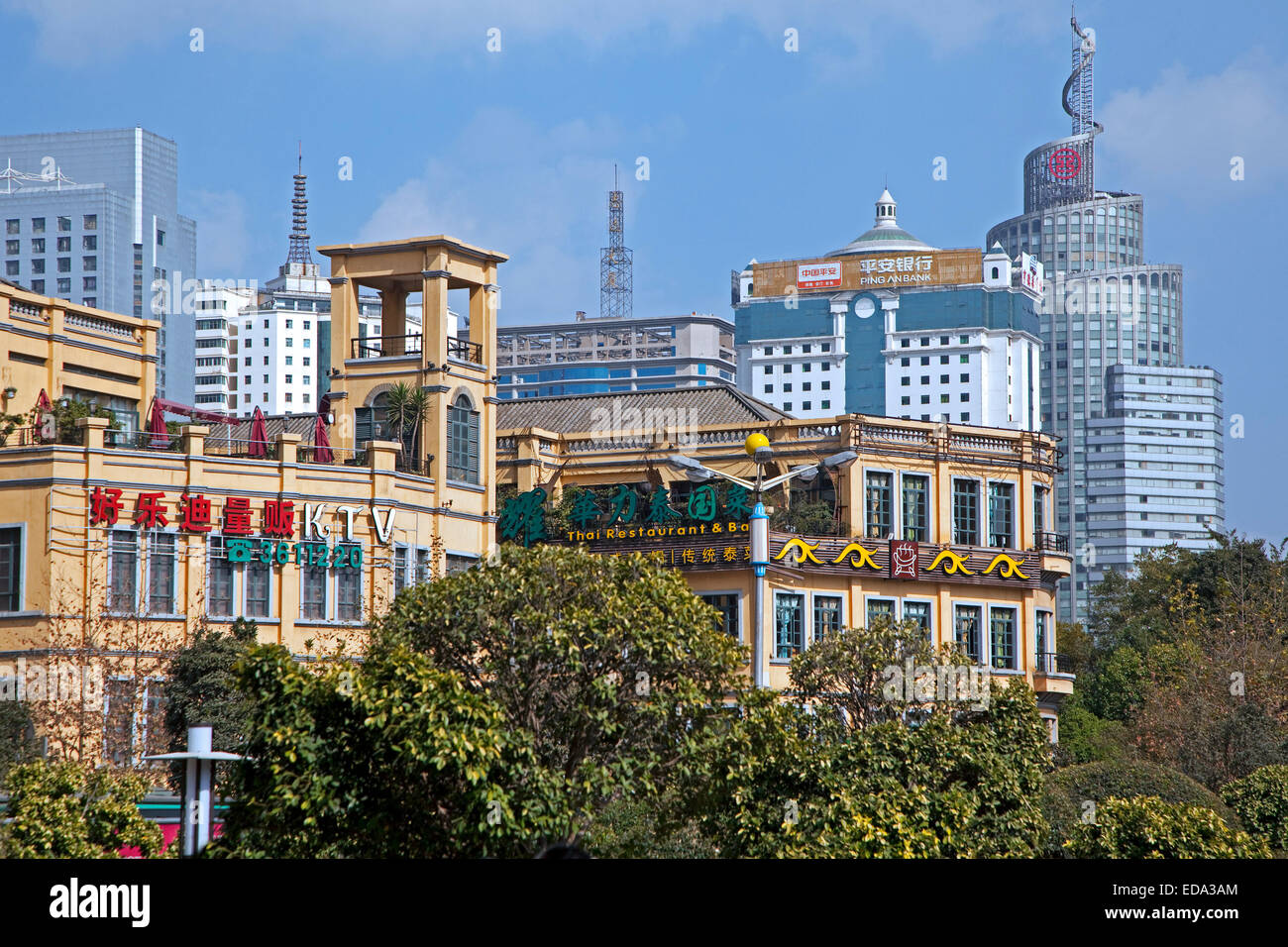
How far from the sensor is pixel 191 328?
6998 inches

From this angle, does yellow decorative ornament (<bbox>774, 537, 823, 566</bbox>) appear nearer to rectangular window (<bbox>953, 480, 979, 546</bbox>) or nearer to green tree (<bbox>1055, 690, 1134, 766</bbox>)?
rectangular window (<bbox>953, 480, 979, 546</bbox>)

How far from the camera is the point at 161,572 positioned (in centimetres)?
4659

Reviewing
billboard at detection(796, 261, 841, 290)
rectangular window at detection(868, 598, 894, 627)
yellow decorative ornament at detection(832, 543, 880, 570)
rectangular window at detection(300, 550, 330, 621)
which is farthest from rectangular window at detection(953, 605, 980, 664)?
billboard at detection(796, 261, 841, 290)

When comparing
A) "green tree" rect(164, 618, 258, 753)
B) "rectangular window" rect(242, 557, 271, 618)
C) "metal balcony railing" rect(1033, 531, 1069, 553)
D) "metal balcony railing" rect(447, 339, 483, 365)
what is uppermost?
"metal balcony railing" rect(447, 339, 483, 365)

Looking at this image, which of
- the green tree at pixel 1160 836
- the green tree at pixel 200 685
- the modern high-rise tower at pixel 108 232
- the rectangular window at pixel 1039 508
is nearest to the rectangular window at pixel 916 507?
the rectangular window at pixel 1039 508

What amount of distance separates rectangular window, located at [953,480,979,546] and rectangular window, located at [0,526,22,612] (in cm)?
3095

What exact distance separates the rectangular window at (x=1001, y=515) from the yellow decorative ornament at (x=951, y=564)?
7.50 ft

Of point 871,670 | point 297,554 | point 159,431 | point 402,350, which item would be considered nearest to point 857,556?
point 871,670

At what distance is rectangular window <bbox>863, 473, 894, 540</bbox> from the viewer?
58188mm

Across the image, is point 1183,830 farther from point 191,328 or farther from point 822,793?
point 191,328

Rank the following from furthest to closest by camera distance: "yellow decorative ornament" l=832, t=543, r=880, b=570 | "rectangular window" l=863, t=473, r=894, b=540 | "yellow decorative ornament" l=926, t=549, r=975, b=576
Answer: "rectangular window" l=863, t=473, r=894, b=540 → "yellow decorative ornament" l=926, t=549, r=975, b=576 → "yellow decorative ornament" l=832, t=543, r=880, b=570

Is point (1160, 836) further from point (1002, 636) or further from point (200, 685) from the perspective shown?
point (1002, 636)
